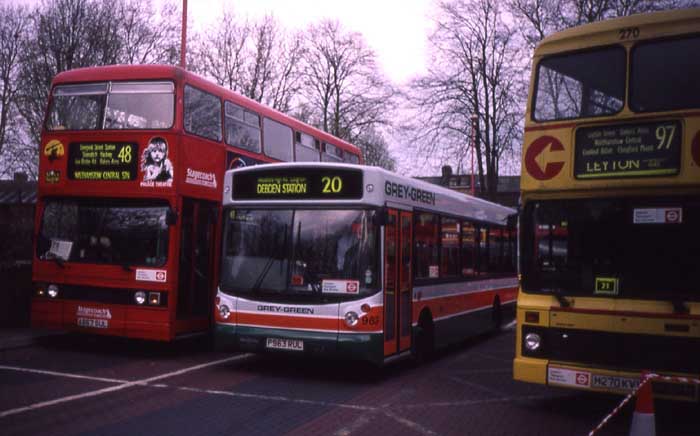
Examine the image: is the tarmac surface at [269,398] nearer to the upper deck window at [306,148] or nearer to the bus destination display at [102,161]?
the bus destination display at [102,161]

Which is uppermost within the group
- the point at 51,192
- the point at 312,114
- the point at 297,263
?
the point at 312,114

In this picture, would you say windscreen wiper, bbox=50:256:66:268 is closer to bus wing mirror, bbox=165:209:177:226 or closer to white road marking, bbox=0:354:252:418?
bus wing mirror, bbox=165:209:177:226

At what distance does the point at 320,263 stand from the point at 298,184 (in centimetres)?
125

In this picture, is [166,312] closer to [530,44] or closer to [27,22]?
[530,44]

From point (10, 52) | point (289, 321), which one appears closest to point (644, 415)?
point (289, 321)

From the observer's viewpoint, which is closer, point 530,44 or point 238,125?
point 238,125

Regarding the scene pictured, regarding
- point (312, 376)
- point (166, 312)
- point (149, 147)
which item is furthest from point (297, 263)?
point (149, 147)

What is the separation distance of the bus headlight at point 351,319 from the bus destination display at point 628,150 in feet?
11.5

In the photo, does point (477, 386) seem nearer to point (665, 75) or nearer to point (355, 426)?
point (355, 426)

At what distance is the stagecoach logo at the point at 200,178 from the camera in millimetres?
11886

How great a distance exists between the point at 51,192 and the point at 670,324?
9681 millimetres

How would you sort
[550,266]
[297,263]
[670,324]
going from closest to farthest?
[670,324]
[550,266]
[297,263]

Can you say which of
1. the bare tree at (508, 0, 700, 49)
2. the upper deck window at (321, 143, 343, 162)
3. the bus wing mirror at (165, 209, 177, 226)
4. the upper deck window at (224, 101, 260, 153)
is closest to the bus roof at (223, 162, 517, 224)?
the bus wing mirror at (165, 209, 177, 226)

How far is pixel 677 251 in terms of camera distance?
7.80 m
